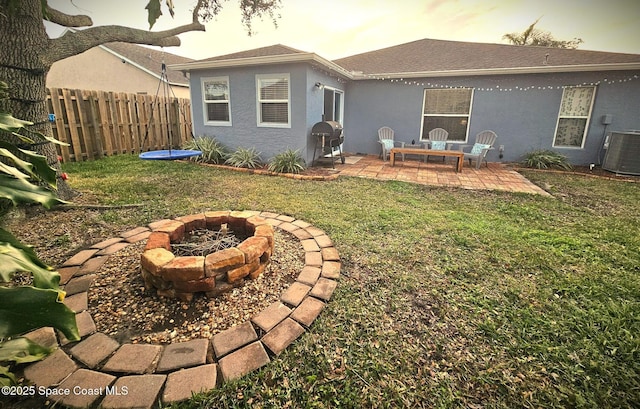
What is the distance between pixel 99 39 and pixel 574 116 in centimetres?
1087

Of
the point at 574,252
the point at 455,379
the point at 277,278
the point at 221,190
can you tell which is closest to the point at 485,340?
the point at 455,379

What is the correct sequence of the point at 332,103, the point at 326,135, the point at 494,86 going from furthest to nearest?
the point at 332,103
the point at 494,86
the point at 326,135

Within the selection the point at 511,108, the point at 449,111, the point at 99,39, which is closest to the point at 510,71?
the point at 511,108

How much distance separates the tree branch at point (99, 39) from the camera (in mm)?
3529

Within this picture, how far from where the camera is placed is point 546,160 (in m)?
7.56

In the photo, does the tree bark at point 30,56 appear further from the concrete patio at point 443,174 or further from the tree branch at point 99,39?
the concrete patio at point 443,174

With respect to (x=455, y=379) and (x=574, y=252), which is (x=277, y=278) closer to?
(x=455, y=379)

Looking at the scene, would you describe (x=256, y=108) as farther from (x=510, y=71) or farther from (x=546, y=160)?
(x=546, y=160)

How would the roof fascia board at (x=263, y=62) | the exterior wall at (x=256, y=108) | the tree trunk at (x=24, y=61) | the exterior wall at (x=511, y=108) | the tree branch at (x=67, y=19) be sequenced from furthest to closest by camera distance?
the exterior wall at (x=511, y=108), the exterior wall at (x=256, y=108), the roof fascia board at (x=263, y=62), the tree branch at (x=67, y=19), the tree trunk at (x=24, y=61)

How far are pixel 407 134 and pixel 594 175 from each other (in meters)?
4.73

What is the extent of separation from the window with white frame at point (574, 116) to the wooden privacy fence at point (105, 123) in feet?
33.6

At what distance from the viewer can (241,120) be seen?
7.62 meters

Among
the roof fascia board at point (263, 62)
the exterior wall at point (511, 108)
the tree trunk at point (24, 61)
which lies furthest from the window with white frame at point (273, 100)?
the tree trunk at point (24, 61)

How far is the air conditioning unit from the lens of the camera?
6473 millimetres
